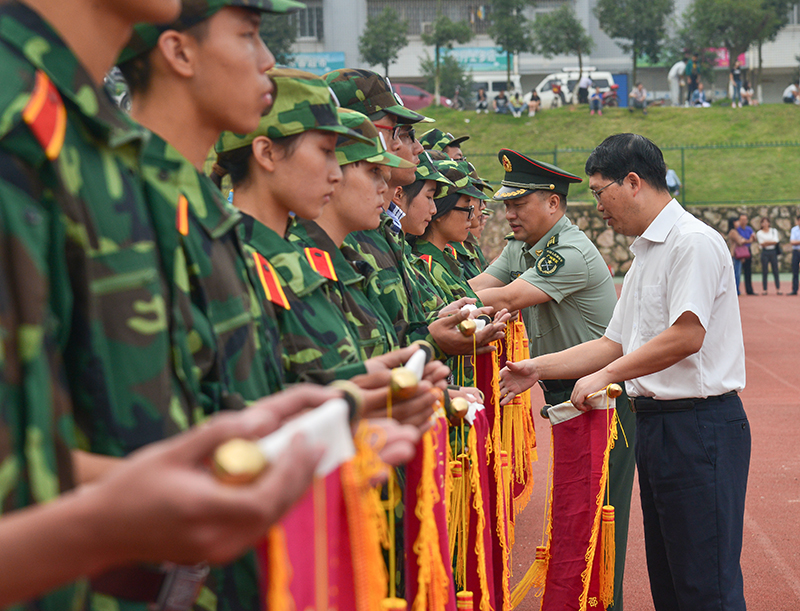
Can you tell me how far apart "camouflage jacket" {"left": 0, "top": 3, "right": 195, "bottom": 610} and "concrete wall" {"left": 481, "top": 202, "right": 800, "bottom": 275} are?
19.8 m

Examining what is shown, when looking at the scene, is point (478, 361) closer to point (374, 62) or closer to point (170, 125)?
point (170, 125)

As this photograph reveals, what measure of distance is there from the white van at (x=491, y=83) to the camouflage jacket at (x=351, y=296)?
3993cm

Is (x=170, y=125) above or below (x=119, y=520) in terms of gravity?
above

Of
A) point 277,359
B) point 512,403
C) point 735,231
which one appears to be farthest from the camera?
point 735,231

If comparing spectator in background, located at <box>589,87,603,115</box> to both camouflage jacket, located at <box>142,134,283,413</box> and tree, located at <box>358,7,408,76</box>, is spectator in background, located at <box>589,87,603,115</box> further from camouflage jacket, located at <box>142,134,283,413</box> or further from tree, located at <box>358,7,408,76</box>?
camouflage jacket, located at <box>142,134,283,413</box>

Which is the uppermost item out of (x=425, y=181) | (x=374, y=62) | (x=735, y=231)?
(x=374, y=62)

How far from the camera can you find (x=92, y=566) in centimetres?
83

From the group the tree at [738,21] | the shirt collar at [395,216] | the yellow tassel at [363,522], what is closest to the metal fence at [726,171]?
the tree at [738,21]

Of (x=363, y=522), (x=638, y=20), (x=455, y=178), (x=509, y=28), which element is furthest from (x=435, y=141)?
(x=638, y=20)

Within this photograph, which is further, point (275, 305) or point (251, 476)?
point (275, 305)

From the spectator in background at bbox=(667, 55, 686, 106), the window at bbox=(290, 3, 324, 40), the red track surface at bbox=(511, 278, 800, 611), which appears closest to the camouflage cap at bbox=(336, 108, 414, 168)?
Answer: the red track surface at bbox=(511, 278, 800, 611)

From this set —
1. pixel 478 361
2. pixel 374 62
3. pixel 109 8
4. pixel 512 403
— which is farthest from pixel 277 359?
pixel 374 62

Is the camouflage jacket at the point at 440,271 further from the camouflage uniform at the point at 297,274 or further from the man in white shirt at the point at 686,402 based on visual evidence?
the camouflage uniform at the point at 297,274

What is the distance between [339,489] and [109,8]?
851 millimetres
